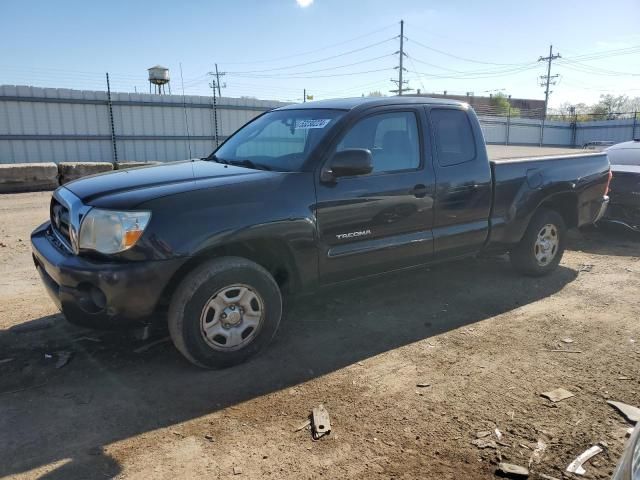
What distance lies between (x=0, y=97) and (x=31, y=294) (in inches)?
477

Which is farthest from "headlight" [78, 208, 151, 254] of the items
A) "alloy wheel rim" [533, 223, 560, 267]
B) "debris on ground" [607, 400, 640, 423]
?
"alloy wheel rim" [533, 223, 560, 267]

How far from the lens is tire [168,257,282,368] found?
3.35 metres

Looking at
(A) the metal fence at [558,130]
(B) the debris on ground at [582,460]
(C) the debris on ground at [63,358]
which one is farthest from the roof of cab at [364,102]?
(A) the metal fence at [558,130]

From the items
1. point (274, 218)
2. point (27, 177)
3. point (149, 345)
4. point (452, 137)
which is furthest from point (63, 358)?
point (27, 177)

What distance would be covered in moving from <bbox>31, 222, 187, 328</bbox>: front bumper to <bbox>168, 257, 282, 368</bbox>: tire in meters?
0.18

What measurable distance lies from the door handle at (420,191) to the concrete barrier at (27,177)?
10360 mm

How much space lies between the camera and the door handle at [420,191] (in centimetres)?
441

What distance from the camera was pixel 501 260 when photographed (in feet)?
21.8

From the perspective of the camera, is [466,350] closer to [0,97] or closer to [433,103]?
[433,103]

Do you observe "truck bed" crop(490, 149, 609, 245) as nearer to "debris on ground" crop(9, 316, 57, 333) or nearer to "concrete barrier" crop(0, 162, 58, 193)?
"debris on ground" crop(9, 316, 57, 333)

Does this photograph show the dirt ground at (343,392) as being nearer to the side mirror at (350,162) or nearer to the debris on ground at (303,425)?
the debris on ground at (303,425)

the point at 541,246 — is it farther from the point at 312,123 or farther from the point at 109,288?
the point at 109,288

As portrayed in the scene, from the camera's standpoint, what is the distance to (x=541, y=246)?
575 centimetres

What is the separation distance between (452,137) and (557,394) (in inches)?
98.3
